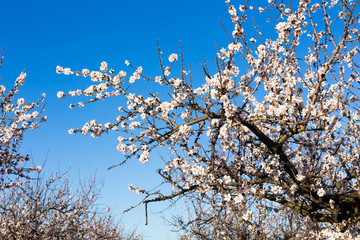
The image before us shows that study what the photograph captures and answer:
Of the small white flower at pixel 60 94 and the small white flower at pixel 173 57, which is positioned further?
the small white flower at pixel 60 94

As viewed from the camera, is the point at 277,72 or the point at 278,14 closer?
the point at 277,72

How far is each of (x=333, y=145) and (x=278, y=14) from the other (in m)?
2.91

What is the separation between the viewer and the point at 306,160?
6.36m

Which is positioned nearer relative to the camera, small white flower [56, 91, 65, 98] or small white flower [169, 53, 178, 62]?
small white flower [169, 53, 178, 62]

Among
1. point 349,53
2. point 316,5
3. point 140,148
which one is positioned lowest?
point 140,148

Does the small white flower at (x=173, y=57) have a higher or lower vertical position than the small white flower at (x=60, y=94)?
higher

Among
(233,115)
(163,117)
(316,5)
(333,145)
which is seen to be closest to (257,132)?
(233,115)

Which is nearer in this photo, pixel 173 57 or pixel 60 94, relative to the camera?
pixel 173 57

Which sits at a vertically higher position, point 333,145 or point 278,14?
point 278,14

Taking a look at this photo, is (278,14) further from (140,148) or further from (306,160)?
(140,148)

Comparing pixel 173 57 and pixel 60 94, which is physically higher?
pixel 173 57

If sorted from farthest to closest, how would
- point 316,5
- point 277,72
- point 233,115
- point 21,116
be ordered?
point 21,116, point 316,5, point 277,72, point 233,115

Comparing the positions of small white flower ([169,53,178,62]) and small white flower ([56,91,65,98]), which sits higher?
small white flower ([169,53,178,62])

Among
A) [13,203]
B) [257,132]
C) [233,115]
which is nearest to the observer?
[233,115]
